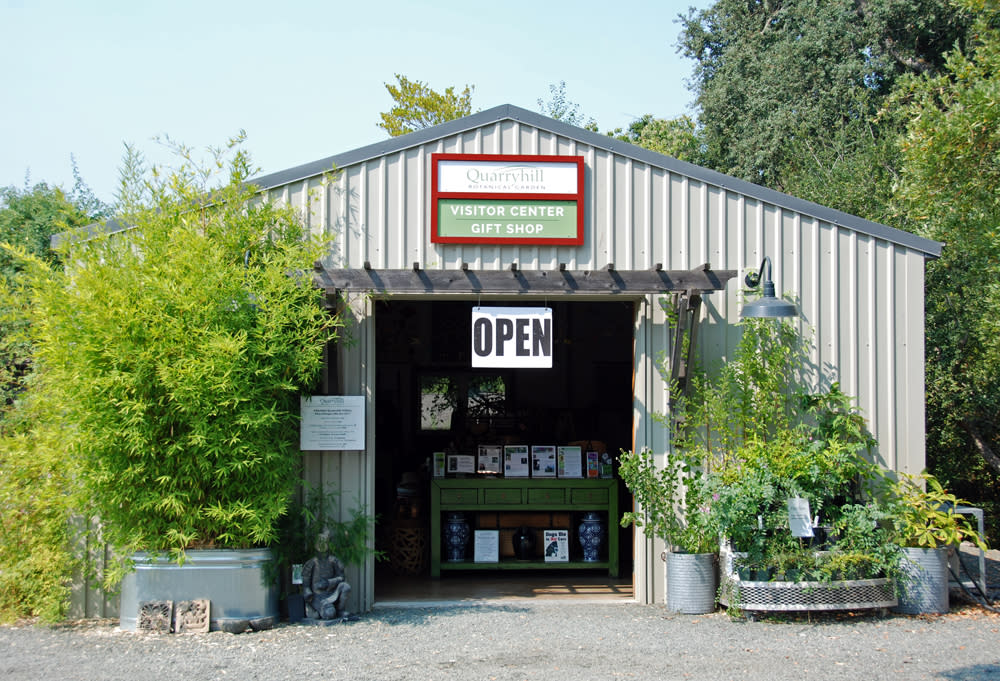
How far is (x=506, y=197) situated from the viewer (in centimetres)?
787

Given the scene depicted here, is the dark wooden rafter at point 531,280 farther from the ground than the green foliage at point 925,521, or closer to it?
farther from the ground

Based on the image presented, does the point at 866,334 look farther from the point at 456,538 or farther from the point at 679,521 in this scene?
the point at 456,538

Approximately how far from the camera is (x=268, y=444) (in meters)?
7.07

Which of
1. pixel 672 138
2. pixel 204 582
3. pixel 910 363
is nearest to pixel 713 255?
pixel 910 363

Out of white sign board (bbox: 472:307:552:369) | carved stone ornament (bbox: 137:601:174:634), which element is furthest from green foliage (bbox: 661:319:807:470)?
carved stone ornament (bbox: 137:601:174:634)

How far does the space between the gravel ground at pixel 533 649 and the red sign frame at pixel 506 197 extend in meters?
3.14

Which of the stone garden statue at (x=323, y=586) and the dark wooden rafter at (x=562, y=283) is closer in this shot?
the stone garden statue at (x=323, y=586)

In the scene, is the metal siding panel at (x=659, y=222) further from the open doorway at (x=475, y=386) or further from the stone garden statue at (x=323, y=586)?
the open doorway at (x=475, y=386)

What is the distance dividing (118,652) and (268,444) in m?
1.77

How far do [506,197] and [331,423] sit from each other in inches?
95.6

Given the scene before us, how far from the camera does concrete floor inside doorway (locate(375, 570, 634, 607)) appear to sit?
8.31 metres

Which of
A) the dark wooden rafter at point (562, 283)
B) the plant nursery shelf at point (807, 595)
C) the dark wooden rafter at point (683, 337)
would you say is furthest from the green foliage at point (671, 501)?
the dark wooden rafter at point (562, 283)

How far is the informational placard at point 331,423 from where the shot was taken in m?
7.54

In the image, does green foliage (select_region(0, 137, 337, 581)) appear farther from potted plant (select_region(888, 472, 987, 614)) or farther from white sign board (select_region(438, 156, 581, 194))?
potted plant (select_region(888, 472, 987, 614))
